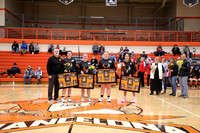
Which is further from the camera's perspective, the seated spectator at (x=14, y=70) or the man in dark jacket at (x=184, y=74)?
the seated spectator at (x=14, y=70)

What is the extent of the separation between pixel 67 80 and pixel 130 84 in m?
2.26

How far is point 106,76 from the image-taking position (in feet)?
22.9

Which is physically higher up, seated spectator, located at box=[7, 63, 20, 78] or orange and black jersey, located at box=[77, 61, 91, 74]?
orange and black jersey, located at box=[77, 61, 91, 74]

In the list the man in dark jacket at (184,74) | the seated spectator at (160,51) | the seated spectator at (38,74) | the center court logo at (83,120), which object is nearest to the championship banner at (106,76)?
the center court logo at (83,120)

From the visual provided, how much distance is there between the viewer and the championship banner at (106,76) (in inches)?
274

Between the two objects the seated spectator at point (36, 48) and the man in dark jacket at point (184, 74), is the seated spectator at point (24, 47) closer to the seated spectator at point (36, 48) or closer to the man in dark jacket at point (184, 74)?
the seated spectator at point (36, 48)

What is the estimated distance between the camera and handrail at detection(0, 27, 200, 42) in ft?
66.2

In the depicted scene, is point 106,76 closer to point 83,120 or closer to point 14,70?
point 83,120

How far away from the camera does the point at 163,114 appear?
197 inches

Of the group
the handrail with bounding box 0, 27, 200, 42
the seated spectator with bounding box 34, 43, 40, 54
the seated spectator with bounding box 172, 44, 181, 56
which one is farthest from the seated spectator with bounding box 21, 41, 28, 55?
the seated spectator with bounding box 172, 44, 181, 56

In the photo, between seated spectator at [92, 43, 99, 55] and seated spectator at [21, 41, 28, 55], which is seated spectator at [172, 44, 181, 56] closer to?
seated spectator at [92, 43, 99, 55]

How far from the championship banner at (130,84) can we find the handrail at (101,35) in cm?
1423

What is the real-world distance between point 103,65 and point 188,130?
13.0 feet

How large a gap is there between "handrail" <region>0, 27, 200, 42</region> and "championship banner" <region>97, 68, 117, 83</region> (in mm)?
14095
